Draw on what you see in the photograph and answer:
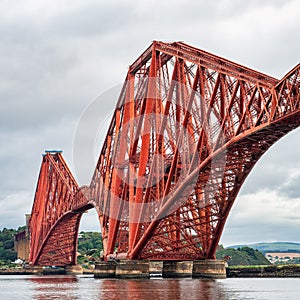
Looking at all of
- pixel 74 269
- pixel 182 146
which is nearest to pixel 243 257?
pixel 74 269

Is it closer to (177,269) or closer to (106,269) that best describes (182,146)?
(177,269)

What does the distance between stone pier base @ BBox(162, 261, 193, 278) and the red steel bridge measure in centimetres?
455

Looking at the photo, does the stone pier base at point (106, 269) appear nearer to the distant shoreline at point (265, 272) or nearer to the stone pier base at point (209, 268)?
the stone pier base at point (209, 268)

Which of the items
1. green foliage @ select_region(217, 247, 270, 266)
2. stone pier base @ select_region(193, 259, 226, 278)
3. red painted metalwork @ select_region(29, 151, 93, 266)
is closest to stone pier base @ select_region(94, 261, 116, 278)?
stone pier base @ select_region(193, 259, 226, 278)

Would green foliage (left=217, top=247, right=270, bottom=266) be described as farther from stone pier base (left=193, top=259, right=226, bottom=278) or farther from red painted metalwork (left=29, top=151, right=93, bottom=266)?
stone pier base (left=193, top=259, right=226, bottom=278)

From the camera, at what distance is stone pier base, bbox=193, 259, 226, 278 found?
262 ft

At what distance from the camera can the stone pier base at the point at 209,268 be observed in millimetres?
79875

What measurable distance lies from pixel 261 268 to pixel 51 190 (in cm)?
6727

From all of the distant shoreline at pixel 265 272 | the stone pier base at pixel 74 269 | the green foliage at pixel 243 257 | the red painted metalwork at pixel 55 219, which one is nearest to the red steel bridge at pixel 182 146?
the distant shoreline at pixel 265 272

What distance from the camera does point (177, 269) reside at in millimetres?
87500

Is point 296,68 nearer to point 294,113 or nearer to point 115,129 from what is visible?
point 294,113

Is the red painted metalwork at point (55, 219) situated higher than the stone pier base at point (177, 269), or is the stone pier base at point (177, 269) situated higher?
the red painted metalwork at point (55, 219)

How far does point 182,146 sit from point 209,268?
18.3 metres

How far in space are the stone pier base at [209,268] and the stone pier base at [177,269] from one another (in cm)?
608
